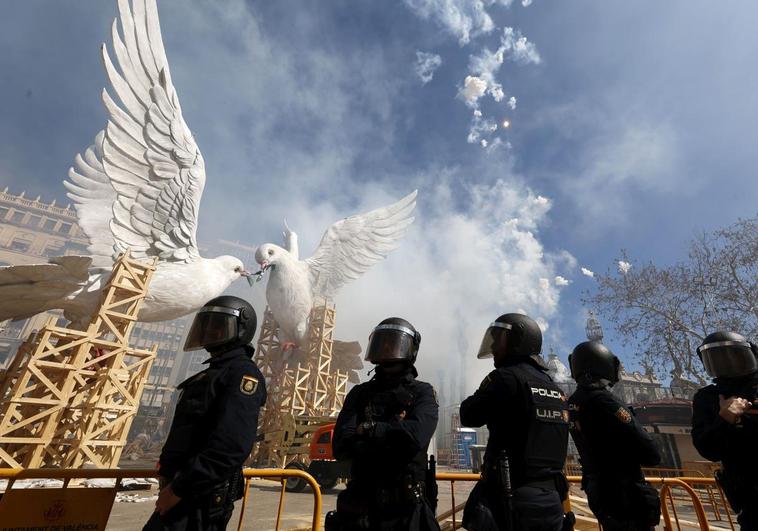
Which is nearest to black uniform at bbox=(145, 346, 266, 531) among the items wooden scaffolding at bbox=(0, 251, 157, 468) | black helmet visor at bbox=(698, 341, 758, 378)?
black helmet visor at bbox=(698, 341, 758, 378)

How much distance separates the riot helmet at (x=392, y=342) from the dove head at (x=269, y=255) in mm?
10821

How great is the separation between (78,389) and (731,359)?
9860 mm

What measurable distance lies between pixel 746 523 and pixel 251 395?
3247 mm

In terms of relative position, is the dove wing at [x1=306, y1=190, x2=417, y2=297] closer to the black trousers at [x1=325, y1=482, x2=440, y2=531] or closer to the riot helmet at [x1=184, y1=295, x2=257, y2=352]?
the riot helmet at [x1=184, y1=295, x2=257, y2=352]

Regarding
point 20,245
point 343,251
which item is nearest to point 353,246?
point 343,251

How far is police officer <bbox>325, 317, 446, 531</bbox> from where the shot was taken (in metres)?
1.86

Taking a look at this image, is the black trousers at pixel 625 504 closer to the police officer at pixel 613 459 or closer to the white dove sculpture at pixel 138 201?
the police officer at pixel 613 459

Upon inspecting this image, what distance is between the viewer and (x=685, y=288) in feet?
61.5

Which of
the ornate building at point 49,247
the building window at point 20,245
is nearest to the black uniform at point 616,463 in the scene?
the ornate building at point 49,247

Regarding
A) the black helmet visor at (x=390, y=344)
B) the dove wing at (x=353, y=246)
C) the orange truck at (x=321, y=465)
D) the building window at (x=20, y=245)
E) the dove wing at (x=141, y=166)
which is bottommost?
the orange truck at (x=321, y=465)

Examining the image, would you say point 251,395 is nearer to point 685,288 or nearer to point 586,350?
point 586,350

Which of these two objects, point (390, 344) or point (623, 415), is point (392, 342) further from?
point (623, 415)

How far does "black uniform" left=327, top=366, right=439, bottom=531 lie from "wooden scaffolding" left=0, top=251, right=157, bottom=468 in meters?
6.92

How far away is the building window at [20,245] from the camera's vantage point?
2393 inches
